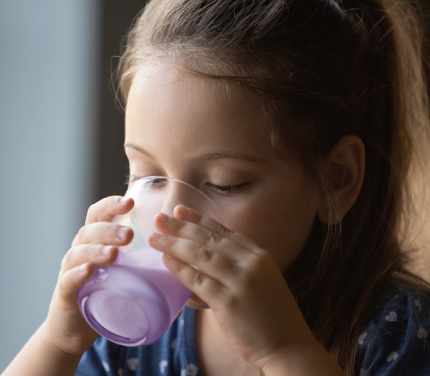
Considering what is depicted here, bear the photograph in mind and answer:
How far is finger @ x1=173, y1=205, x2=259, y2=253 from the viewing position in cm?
76

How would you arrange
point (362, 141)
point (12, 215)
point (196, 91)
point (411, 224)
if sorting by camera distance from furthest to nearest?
1. point (12, 215)
2. point (411, 224)
3. point (362, 141)
4. point (196, 91)

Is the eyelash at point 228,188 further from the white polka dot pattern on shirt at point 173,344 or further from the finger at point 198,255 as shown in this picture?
the white polka dot pattern on shirt at point 173,344

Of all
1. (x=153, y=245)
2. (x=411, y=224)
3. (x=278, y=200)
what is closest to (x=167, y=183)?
(x=153, y=245)

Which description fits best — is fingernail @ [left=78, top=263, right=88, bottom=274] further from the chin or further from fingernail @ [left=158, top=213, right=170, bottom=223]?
the chin

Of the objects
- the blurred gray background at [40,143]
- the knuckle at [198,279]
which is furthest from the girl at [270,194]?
the blurred gray background at [40,143]

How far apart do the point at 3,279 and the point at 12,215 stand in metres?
0.20

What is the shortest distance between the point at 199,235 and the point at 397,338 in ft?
1.41

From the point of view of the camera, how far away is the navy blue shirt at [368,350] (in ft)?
3.05

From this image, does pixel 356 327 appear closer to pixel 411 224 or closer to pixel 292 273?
pixel 292 273

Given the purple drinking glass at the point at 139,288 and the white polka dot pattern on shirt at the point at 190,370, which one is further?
the white polka dot pattern on shirt at the point at 190,370

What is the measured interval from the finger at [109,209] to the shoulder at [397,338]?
1.55 feet

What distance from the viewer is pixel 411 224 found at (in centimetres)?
133

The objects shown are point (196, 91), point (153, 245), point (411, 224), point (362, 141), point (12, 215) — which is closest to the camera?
point (153, 245)

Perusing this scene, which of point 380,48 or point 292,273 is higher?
point 380,48
